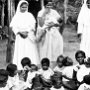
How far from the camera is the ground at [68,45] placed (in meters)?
15.2

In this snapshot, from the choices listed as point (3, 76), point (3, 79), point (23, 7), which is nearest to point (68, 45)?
point (23, 7)

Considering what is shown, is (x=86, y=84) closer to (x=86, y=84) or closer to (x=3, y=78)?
(x=86, y=84)

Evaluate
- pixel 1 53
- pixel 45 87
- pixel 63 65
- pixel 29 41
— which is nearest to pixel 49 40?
pixel 29 41

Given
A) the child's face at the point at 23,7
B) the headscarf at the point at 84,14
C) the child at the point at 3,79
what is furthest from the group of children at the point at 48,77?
the headscarf at the point at 84,14

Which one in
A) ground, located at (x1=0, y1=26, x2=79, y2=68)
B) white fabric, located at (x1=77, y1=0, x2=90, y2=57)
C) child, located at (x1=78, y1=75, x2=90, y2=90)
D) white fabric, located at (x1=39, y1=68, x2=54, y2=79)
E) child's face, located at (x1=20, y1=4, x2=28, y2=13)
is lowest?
ground, located at (x1=0, y1=26, x2=79, y2=68)

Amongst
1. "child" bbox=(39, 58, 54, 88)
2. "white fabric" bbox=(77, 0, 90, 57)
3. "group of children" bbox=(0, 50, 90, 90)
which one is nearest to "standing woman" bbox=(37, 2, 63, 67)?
"white fabric" bbox=(77, 0, 90, 57)

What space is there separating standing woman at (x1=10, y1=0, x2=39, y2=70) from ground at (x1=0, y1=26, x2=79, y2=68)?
75.6 inches

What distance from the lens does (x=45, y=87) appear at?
961 centimetres

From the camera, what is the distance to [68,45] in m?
17.8

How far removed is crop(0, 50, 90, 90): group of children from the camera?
29.2 feet

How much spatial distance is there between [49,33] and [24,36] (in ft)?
2.16

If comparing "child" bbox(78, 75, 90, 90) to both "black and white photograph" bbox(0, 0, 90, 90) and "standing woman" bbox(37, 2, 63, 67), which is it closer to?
"black and white photograph" bbox(0, 0, 90, 90)

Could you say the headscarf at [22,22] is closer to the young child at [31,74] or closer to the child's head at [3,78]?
the young child at [31,74]

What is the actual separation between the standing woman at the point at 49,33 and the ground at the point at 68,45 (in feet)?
6.78
